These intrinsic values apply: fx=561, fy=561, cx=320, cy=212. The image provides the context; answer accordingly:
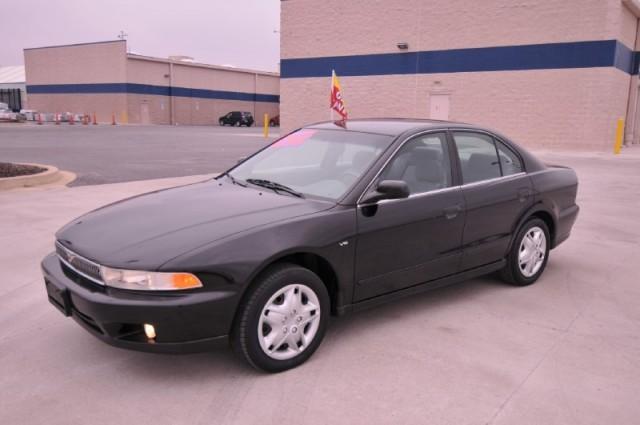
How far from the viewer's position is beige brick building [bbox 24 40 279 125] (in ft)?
153

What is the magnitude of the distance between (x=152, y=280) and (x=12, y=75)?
232ft

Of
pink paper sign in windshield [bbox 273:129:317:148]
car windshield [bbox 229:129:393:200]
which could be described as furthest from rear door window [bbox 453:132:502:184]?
pink paper sign in windshield [bbox 273:129:317:148]

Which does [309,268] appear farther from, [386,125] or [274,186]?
[386,125]

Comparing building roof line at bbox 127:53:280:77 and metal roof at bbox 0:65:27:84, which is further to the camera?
metal roof at bbox 0:65:27:84

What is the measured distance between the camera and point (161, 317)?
9.96 feet

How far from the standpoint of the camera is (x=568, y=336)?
161 inches

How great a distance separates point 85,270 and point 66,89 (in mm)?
52445

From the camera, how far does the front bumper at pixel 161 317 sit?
3043mm

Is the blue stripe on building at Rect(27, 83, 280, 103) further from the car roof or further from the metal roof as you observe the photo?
the car roof

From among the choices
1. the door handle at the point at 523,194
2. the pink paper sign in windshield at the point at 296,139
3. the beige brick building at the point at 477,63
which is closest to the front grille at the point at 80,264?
the pink paper sign in windshield at the point at 296,139

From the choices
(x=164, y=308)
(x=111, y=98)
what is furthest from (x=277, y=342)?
(x=111, y=98)

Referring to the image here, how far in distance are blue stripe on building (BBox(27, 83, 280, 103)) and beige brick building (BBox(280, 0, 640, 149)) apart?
930 inches

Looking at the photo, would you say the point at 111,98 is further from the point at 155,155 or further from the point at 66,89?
the point at 155,155

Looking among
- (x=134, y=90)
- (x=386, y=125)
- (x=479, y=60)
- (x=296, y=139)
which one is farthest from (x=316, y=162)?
(x=134, y=90)
